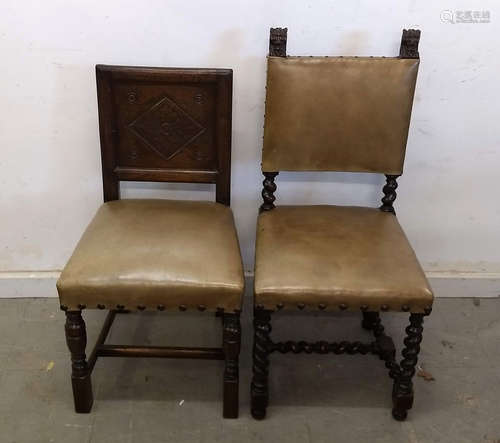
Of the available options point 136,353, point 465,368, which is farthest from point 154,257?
point 465,368

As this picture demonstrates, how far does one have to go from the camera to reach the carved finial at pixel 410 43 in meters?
1.97

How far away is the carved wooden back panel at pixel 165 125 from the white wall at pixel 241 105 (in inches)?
4.8

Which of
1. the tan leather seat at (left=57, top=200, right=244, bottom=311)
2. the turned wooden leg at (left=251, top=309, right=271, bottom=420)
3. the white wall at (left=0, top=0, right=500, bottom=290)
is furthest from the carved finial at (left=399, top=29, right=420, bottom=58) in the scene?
the turned wooden leg at (left=251, top=309, right=271, bottom=420)

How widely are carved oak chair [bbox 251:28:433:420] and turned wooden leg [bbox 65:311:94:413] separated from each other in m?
0.50

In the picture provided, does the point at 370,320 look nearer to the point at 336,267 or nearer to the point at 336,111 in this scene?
the point at 336,267

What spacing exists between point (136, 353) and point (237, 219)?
2.07ft

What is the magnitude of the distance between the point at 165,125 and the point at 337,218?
2.01 feet

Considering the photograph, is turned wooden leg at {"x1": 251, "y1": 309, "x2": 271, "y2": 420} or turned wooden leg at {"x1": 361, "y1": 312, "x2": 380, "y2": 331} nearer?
turned wooden leg at {"x1": 251, "y1": 309, "x2": 271, "y2": 420}

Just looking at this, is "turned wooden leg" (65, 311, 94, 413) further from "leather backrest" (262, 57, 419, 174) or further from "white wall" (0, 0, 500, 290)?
"leather backrest" (262, 57, 419, 174)

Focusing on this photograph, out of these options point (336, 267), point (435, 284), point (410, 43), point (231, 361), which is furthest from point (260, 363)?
point (410, 43)

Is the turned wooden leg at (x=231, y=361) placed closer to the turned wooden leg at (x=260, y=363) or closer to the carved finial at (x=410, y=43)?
the turned wooden leg at (x=260, y=363)

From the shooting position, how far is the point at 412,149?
7.59ft

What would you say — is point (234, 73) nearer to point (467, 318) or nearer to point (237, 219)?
point (237, 219)

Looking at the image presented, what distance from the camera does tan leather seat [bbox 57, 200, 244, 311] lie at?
1812 mm
